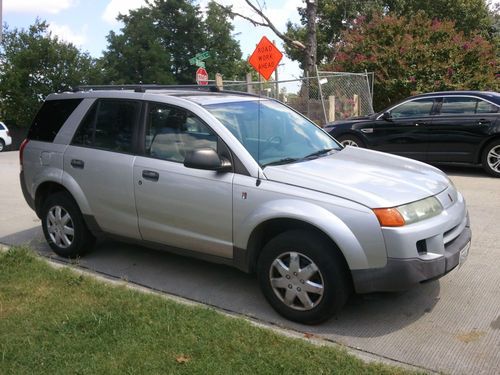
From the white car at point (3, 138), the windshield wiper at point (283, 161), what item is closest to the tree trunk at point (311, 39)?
the windshield wiper at point (283, 161)

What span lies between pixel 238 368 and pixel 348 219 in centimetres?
120

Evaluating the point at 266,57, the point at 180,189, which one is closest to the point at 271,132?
the point at 180,189

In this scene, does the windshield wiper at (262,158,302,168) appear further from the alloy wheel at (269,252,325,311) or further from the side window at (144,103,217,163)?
the alloy wheel at (269,252,325,311)

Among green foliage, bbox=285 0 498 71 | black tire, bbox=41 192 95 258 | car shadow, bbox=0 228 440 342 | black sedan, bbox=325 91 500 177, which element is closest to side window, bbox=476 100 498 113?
black sedan, bbox=325 91 500 177

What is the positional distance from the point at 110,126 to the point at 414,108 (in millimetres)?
6789

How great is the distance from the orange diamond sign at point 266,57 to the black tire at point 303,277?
9.18m

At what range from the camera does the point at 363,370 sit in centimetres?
314

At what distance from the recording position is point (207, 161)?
160 inches

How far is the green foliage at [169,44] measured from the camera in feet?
145

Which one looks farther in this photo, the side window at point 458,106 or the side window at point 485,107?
the side window at point 458,106

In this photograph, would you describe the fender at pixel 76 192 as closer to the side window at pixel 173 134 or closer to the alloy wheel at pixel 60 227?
the alloy wheel at pixel 60 227

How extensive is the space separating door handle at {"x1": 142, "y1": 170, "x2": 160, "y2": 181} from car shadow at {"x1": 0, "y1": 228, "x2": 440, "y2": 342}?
0.95 m

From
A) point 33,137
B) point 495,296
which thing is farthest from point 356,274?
point 33,137

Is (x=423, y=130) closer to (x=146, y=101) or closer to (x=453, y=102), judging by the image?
(x=453, y=102)
